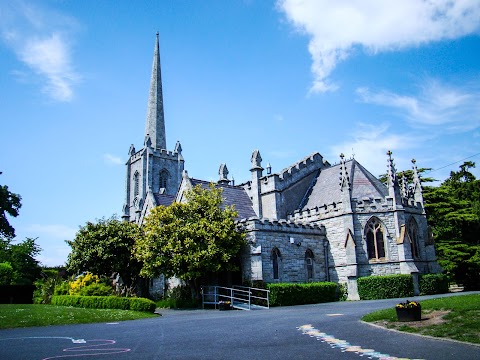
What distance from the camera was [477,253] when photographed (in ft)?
113

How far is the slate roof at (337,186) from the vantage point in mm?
32312

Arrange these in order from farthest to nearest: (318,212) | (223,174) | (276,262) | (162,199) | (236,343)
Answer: (223,174)
(162,199)
(318,212)
(276,262)
(236,343)

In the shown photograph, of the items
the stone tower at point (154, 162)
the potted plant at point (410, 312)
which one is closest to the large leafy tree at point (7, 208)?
the stone tower at point (154, 162)

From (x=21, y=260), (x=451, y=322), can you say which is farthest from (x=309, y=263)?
(x=21, y=260)

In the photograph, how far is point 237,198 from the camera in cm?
3566

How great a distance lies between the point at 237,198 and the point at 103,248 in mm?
11651

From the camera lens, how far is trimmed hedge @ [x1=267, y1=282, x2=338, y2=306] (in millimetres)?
25133

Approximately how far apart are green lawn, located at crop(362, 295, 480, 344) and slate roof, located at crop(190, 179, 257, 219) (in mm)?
20288

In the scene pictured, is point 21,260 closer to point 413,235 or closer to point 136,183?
point 136,183

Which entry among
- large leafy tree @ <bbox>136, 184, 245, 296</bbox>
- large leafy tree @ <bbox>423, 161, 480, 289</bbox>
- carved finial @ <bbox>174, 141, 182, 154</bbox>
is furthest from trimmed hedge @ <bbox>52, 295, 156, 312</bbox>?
carved finial @ <bbox>174, 141, 182, 154</bbox>

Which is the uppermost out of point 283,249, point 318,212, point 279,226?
point 318,212

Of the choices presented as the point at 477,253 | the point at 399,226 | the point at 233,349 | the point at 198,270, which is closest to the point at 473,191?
the point at 477,253

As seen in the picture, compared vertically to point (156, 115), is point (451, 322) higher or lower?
lower

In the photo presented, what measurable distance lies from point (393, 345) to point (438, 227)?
3239cm
